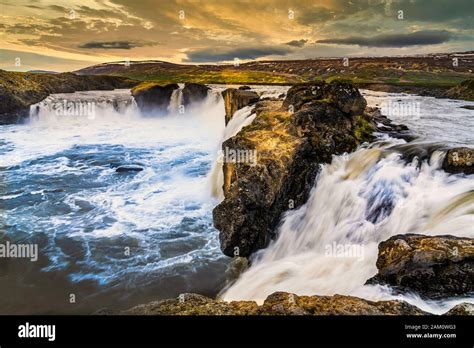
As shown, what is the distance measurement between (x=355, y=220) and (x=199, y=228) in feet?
22.0

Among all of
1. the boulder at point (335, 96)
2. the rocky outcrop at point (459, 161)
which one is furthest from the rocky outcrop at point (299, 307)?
the boulder at point (335, 96)

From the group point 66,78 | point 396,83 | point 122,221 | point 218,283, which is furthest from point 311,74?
point 66,78

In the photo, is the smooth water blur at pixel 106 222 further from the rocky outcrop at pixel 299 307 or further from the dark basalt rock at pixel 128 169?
the rocky outcrop at pixel 299 307

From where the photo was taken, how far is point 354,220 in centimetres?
1069

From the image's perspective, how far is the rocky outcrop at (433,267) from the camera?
5941mm

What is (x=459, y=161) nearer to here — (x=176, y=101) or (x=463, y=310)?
(x=463, y=310)

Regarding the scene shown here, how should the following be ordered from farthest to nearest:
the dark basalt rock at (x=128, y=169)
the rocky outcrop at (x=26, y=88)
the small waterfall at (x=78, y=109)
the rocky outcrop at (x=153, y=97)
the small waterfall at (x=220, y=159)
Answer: the rocky outcrop at (x=153, y=97) → the small waterfall at (x=78, y=109) → the rocky outcrop at (x=26, y=88) → the dark basalt rock at (x=128, y=169) → the small waterfall at (x=220, y=159)

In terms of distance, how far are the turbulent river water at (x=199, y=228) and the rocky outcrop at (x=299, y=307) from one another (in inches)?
42.1

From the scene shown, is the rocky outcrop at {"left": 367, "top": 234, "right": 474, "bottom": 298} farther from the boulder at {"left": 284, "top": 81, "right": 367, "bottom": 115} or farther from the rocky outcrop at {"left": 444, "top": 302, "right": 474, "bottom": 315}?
the boulder at {"left": 284, "top": 81, "right": 367, "bottom": 115}

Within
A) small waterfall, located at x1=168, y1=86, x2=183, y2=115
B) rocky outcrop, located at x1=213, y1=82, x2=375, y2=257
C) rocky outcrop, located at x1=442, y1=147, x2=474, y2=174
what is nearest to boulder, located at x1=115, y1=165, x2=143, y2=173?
rocky outcrop, located at x1=213, y1=82, x2=375, y2=257

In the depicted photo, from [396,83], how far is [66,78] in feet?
196

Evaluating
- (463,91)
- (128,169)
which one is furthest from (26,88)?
(463,91)

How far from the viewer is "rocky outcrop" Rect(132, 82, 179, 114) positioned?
53.0 metres

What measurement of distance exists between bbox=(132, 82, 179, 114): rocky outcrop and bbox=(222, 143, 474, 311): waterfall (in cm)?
4485
